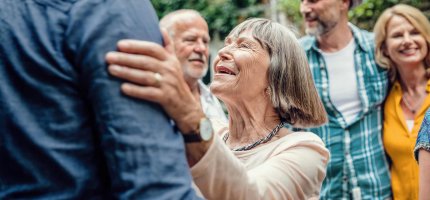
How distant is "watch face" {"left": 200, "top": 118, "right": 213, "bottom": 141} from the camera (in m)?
1.41

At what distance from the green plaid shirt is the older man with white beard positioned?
879 mm

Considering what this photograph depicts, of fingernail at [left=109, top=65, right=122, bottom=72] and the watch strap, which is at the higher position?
fingernail at [left=109, top=65, right=122, bottom=72]

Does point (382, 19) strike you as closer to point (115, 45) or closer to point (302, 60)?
point (302, 60)

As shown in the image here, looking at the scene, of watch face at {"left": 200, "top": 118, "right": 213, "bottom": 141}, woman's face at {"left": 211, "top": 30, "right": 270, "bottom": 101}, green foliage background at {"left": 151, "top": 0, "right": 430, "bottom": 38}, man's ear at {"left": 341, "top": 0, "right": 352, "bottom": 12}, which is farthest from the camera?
green foliage background at {"left": 151, "top": 0, "right": 430, "bottom": 38}

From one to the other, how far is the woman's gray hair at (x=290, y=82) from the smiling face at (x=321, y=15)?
5.89ft

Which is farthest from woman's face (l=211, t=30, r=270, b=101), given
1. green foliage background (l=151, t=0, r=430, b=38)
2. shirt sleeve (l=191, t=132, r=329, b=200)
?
green foliage background (l=151, t=0, r=430, b=38)

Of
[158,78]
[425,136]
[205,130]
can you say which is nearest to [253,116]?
[425,136]

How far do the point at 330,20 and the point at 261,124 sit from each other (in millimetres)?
2017

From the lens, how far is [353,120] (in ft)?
12.7

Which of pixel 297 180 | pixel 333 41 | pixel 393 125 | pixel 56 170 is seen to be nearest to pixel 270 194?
pixel 297 180

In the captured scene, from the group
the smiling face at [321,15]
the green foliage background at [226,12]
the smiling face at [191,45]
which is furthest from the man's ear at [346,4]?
the green foliage background at [226,12]

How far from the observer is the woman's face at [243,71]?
2.51 meters

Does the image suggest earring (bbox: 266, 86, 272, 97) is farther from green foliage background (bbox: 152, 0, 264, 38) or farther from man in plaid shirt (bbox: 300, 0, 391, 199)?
green foliage background (bbox: 152, 0, 264, 38)

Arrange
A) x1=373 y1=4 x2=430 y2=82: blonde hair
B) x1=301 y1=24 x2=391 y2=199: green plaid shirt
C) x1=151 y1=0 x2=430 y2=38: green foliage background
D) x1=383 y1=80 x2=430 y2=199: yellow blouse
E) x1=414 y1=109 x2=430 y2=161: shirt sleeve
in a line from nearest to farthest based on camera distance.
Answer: x1=414 y1=109 x2=430 y2=161: shirt sleeve → x1=383 y1=80 x2=430 y2=199: yellow blouse → x1=301 y1=24 x2=391 y2=199: green plaid shirt → x1=373 y1=4 x2=430 y2=82: blonde hair → x1=151 y1=0 x2=430 y2=38: green foliage background
